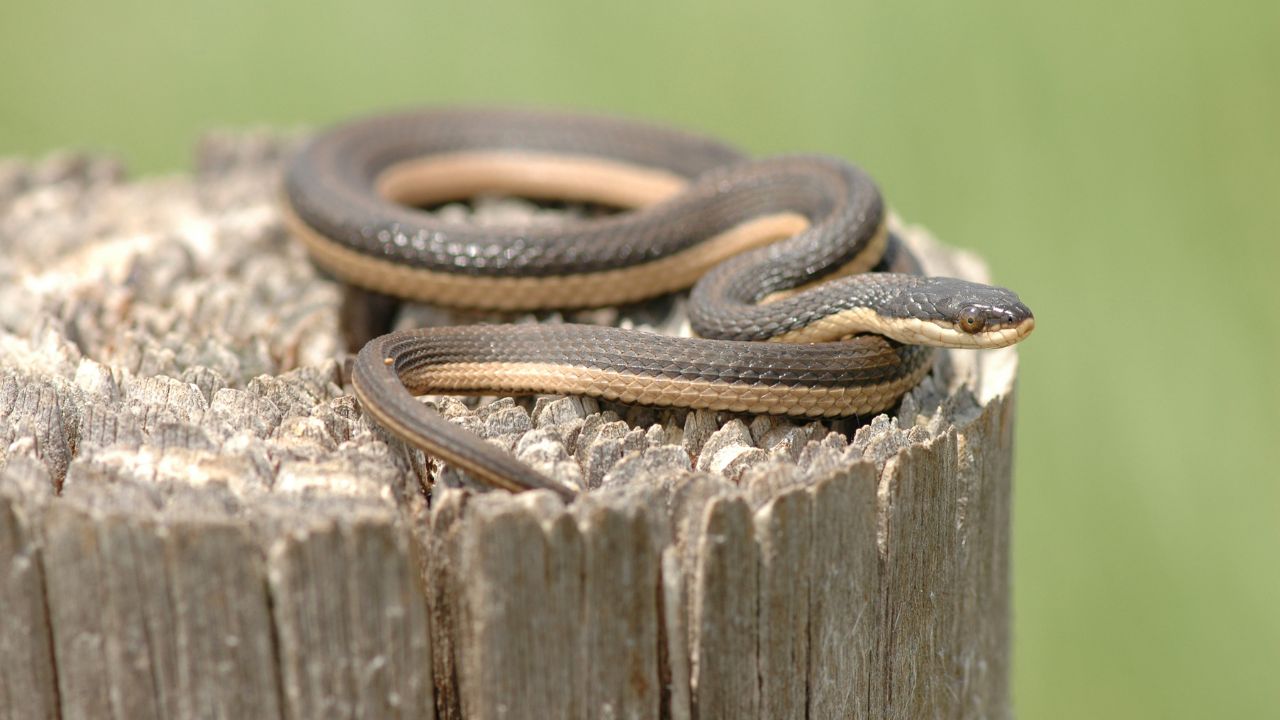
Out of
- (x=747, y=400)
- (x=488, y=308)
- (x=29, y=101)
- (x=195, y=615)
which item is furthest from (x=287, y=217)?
(x=29, y=101)

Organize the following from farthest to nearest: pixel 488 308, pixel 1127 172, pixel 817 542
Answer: pixel 1127 172
pixel 488 308
pixel 817 542

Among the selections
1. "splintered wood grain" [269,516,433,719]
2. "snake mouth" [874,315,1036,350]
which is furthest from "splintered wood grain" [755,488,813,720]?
"snake mouth" [874,315,1036,350]

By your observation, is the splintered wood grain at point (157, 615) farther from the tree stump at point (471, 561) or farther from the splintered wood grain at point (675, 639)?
the splintered wood grain at point (675, 639)

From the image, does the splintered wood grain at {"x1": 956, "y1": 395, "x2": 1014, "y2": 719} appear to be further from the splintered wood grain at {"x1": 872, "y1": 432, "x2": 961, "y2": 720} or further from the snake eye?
the snake eye

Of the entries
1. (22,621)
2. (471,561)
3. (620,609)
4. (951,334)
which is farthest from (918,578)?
(22,621)

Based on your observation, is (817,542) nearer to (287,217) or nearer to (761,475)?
(761,475)

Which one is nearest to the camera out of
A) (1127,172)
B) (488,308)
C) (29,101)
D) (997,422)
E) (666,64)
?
(997,422)

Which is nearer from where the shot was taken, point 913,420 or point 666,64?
point 913,420

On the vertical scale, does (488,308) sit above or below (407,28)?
below
